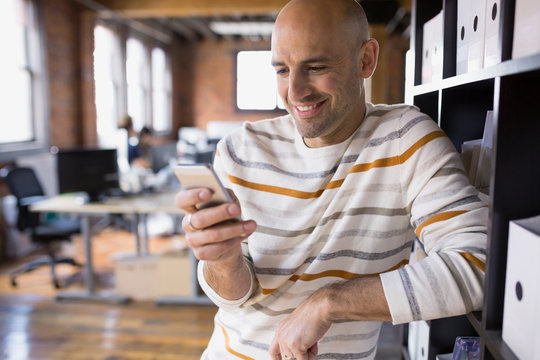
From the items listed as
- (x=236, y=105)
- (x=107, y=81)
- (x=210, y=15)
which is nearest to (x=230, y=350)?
(x=107, y=81)

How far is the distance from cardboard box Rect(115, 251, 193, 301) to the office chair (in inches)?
26.3

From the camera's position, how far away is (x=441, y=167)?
971 mm

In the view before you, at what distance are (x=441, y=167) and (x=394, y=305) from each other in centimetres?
32

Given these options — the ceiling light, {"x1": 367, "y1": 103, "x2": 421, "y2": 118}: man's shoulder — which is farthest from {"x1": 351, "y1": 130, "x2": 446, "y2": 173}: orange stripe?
the ceiling light

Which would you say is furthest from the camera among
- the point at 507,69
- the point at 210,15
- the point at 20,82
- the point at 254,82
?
the point at 254,82

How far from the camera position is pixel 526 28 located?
2.21 feet

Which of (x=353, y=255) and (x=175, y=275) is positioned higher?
(x=353, y=255)

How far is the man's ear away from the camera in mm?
1136

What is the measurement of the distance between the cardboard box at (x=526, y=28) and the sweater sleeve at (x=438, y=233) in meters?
0.31

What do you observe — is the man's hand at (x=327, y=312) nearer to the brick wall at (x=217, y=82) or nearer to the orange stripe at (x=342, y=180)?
the orange stripe at (x=342, y=180)

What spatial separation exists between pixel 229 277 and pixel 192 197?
0.29 m

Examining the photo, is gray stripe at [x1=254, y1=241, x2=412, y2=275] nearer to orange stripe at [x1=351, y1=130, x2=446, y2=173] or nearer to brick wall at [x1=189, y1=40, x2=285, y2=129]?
orange stripe at [x1=351, y1=130, x2=446, y2=173]

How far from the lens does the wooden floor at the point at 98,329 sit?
2.87 metres

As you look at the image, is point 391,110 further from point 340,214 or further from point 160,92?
point 160,92
